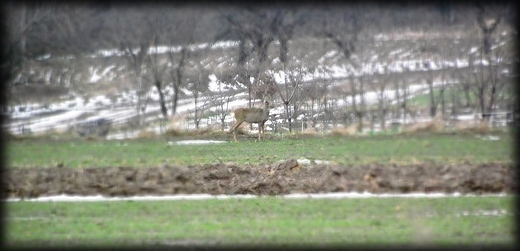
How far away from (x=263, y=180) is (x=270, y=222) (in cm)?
177

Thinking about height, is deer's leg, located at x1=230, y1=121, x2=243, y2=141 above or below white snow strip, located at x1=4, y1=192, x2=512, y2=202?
above

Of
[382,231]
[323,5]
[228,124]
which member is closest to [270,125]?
[228,124]

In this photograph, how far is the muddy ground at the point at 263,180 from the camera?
7.94 meters

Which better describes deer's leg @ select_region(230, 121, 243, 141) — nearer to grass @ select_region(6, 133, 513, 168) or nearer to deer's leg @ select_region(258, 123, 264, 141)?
grass @ select_region(6, 133, 513, 168)

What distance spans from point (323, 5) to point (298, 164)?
2.17 metres

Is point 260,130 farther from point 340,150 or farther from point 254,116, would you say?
point 340,150

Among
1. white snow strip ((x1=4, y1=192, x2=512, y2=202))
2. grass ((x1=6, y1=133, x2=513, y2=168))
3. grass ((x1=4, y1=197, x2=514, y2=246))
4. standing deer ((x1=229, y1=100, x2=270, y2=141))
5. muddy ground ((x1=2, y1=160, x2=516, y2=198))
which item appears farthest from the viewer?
grass ((x1=6, y1=133, x2=513, y2=168))

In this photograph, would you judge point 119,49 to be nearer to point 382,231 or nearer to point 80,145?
point 80,145

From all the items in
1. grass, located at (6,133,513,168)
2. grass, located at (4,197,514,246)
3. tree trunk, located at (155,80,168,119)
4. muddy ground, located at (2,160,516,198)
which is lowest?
grass, located at (4,197,514,246)

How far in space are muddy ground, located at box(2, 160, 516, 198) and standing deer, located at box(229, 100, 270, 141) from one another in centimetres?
A: 57

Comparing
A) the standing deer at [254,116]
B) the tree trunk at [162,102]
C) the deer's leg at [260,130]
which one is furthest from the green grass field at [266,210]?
the tree trunk at [162,102]

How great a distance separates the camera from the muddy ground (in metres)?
7.94

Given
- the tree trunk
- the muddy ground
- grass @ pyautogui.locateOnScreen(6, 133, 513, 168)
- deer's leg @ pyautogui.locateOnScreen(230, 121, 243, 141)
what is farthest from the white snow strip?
the tree trunk

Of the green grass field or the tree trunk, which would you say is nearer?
the green grass field
